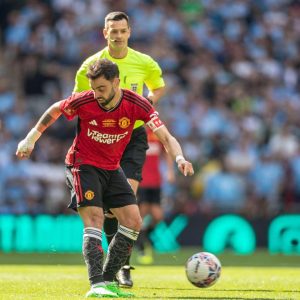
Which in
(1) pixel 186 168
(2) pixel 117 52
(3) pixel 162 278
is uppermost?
(2) pixel 117 52

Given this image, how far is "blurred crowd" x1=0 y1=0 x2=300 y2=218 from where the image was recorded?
57.8 ft

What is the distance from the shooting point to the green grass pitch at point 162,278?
852 cm

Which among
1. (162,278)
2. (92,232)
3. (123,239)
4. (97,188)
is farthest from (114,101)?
(162,278)

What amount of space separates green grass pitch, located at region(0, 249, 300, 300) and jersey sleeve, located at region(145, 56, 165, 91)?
6.65ft

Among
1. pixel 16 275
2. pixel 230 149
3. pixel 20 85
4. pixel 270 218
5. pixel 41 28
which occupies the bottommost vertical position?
pixel 16 275

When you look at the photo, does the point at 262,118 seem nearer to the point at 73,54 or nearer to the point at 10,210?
the point at 73,54

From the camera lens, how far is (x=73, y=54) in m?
20.0

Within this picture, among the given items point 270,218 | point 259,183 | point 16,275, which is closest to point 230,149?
point 259,183

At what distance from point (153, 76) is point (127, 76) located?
1.40ft

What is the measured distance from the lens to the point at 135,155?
→ 32.4 feet

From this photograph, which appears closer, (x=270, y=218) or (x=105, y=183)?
(x=105, y=183)

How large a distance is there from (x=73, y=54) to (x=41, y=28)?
906mm

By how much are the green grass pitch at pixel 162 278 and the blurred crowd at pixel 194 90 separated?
8.59ft

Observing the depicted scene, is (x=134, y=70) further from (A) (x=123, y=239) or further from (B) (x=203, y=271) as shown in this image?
(B) (x=203, y=271)
